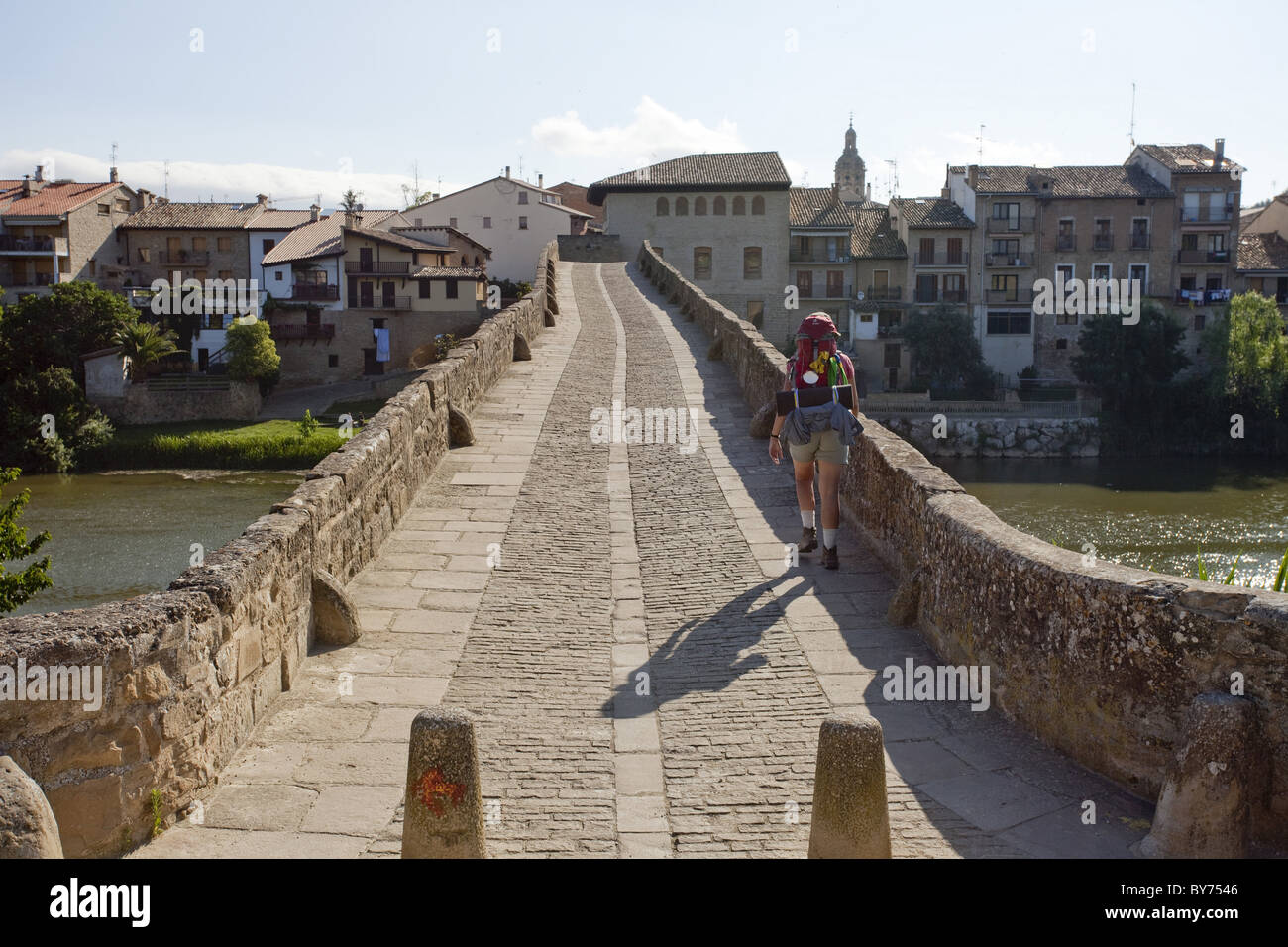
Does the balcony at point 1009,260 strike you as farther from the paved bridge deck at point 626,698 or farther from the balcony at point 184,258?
the paved bridge deck at point 626,698

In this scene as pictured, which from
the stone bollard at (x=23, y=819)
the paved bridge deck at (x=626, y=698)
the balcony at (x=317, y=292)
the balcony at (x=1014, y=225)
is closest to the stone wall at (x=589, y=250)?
the balcony at (x=317, y=292)

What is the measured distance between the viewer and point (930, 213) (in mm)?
62312

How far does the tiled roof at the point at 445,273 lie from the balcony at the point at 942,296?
22.7m

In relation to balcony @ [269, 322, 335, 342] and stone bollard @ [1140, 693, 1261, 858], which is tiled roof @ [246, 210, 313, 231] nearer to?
balcony @ [269, 322, 335, 342]

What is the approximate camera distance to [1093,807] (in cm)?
519

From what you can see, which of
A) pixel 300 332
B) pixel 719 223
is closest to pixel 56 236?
pixel 300 332

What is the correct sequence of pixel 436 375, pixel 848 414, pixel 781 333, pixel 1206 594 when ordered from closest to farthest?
pixel 1206 594
pixel 848 414
pixel 436 375
pixel 781 333

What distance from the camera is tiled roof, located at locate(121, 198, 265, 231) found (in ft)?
214

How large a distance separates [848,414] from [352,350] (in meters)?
55.6

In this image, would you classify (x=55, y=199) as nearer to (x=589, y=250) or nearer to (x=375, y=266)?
(x=375, y=266)

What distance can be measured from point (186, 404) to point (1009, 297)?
4075 cm

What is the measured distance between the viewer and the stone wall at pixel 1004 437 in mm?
50969
